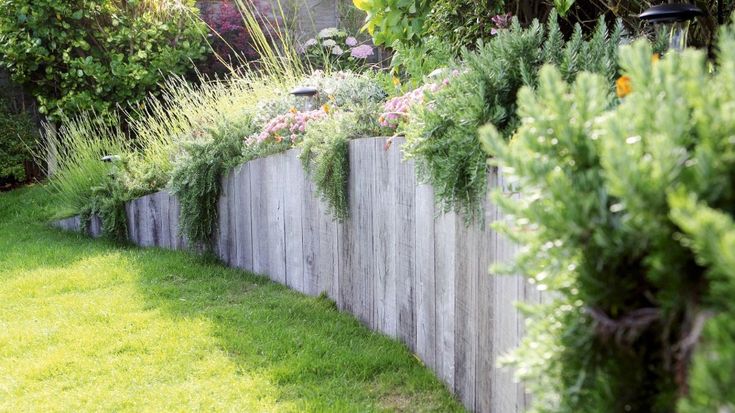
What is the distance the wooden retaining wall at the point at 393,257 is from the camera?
8.29 feet

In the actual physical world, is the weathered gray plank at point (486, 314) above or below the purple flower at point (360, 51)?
below

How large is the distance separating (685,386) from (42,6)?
10.1m

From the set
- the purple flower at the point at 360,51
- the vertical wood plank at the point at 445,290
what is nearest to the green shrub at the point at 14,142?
the purple flower at the point at 360,51

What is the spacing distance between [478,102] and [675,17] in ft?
2.40

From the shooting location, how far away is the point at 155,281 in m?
5.35

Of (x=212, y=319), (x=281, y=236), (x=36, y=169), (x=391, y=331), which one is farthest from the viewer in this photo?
(x=36, y=169)

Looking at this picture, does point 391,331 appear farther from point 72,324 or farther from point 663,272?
point 663,272

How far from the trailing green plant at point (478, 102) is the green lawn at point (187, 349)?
36.5 inches

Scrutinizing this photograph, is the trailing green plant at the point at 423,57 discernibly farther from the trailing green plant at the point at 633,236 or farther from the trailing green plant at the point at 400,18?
the trailing green plant at the point at 633,236

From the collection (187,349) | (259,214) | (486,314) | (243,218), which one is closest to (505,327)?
(486,314)

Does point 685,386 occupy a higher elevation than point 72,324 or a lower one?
higher

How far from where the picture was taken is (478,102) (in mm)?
2453

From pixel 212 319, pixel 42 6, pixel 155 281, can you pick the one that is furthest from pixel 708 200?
pixel 42 6

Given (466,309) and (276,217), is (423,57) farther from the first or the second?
(466,309)
